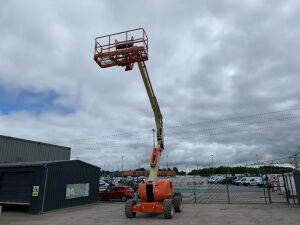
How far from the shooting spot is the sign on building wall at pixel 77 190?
22.0 m

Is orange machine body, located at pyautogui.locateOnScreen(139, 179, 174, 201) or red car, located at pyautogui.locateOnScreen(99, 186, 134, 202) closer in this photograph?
orange machine body, located at pyautogui.locateOnScreen(139, 179, 174, 201)

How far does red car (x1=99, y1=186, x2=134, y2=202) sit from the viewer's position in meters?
27.3

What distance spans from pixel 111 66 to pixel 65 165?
10.6 m

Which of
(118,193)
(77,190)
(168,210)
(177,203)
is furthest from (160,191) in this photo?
(118,193)

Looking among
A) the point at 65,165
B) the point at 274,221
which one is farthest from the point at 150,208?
the point at 65,165

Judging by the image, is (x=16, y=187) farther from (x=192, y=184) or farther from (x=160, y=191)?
(x=192, y=184)

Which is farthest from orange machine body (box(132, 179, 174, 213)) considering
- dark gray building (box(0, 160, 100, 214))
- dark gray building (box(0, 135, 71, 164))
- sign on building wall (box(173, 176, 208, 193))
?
dark gray building (box(0, 135, 71, 164))

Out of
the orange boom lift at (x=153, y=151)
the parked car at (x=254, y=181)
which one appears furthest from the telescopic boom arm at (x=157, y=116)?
the parked car at (x=254, y=181)

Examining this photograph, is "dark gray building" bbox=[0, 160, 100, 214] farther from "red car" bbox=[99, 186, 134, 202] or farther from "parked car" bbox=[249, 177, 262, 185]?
"parked car" bbox=[249, 177, 262, 185]

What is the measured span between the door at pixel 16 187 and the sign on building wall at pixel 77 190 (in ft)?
9.16

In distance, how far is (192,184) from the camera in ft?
92.3

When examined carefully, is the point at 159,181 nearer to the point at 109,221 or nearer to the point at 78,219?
the point at 109,221

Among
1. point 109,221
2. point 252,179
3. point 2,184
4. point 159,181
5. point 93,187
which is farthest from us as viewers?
point 252,179

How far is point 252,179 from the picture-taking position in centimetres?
4956
